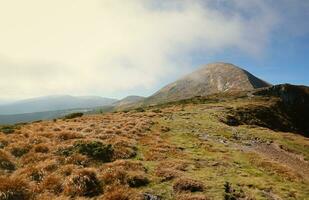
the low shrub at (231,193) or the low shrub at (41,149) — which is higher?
the low shrub at (41,149)

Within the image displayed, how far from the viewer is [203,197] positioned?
46.1 ft

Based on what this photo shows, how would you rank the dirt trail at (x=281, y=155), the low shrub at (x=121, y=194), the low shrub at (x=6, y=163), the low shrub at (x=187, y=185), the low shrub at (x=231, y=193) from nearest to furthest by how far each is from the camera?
the low shrub at (x=121, y=194), the low shrub at (x=231, y=193), the low shrub at (x=187, y=185), the low shrub at (x=6, y=163), the dirt trail at (x=281, y=155)

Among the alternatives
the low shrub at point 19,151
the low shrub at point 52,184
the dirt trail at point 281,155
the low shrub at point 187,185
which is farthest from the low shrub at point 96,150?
the dirt trail at point 281,155

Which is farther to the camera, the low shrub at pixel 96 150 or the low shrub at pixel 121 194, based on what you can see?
the low shrub at pixel 96 150

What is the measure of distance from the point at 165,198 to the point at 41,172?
623 cm

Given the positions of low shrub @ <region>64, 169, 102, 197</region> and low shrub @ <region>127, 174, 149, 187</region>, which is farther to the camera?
low shrub @ <region>127, 174, 149, 187</region>

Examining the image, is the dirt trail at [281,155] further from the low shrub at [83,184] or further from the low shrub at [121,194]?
the low shrub at [83,184]

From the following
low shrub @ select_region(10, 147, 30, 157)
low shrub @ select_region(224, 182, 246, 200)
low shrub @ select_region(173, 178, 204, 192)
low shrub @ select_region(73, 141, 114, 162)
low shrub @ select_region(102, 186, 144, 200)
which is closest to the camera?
low shrub @ select_region(102, 186, 144, 200)

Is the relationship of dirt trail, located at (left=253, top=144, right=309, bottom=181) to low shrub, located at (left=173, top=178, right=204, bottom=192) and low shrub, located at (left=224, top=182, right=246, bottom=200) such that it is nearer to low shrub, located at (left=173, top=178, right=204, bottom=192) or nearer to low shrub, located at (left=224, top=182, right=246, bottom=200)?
low shrub, located at (left=224, top=182, right=246, bottom=200)

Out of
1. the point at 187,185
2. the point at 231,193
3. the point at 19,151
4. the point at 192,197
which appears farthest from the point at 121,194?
the point at 19,151

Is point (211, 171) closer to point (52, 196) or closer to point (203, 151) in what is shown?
point (203, 151)

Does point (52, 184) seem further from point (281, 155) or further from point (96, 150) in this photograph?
point (281, 155)

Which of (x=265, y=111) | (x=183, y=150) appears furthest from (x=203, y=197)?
(x=265, y=111)

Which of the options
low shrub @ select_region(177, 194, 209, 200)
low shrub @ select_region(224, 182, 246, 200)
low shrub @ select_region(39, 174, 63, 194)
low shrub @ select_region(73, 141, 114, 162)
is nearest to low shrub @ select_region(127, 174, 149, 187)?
low shrub @ select_region(177, 194, 209, 200)
